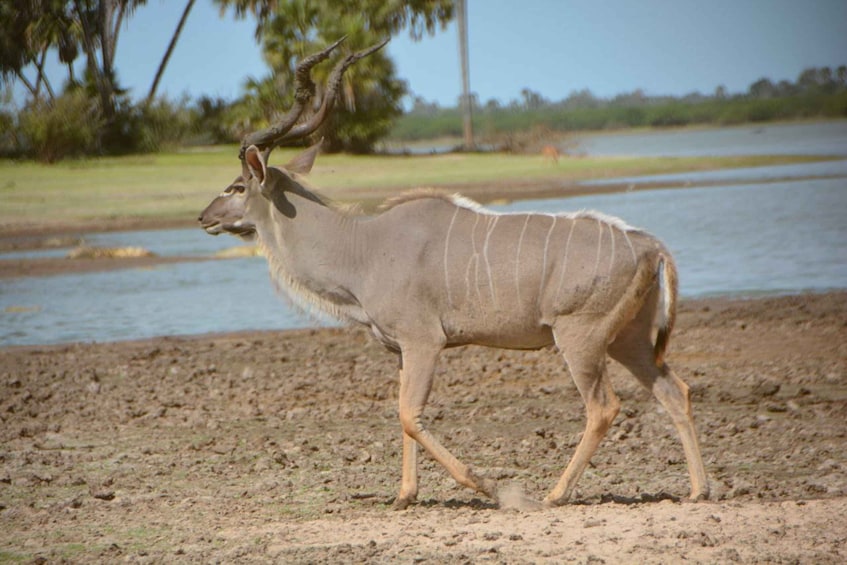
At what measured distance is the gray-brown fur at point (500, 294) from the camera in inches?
220

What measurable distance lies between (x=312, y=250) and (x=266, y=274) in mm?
10606

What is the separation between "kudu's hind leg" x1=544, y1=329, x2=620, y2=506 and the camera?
5.55m

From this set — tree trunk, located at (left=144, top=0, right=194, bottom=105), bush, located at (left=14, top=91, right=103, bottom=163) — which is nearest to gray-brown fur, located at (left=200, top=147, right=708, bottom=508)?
bush, located at (left=14, top=91, right=103, bottom=163)

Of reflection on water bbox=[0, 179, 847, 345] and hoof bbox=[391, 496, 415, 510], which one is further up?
hoof bbox=[391, 496, 415, 510]

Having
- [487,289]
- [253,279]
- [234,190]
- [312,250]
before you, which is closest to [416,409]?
[487,289]

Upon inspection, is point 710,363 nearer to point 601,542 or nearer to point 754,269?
point 601,542

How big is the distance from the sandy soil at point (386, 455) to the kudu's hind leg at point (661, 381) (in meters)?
0.28

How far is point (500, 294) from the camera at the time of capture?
5.73 m

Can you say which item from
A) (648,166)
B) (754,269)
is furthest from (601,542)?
(648,166)

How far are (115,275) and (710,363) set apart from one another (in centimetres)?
987

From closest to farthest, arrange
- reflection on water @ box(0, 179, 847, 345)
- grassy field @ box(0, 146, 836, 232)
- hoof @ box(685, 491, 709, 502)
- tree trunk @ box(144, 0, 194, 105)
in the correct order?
hoof @ box(685, 491, 709, 502), reflection on water @ box(0, 179, 847, 345), grassy field @ box(0, 146, 836, 232), tree trunk @ box(144, 0, 194, 105)

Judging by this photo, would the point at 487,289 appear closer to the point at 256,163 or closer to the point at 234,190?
the point at 256,163

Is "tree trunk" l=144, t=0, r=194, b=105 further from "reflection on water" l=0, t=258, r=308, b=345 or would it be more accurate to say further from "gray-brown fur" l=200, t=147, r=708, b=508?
"gray-brown fur" l=200, t=147, r=708, b=508

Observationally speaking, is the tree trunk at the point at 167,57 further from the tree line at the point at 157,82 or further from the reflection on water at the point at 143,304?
the reflection on water at the point at 143,304
